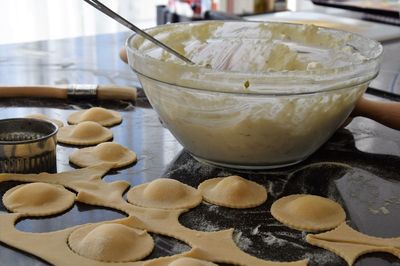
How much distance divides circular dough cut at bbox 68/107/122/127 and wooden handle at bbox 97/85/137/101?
0.31 ft

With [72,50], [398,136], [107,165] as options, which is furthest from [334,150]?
[72,50]

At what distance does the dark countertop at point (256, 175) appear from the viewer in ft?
2.30

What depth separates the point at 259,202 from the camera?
0.80 m

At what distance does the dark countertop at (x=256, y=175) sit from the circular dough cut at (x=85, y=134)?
2 cm

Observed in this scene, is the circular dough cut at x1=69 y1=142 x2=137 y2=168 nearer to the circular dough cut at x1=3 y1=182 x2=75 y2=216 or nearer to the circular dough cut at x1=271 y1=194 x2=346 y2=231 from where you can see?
the circular dough cut at x1=3 y1=182 x2=75 y2=216

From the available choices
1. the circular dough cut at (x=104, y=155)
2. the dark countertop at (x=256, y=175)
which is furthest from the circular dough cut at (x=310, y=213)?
the circular dough cut at (x=104, y=155)

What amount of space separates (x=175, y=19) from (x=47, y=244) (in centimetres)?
178

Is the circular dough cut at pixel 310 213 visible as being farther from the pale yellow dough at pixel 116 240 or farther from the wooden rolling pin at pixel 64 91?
the wooden rolling pin at pixel 64 91

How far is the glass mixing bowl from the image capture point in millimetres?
821

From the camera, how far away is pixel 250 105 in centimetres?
85

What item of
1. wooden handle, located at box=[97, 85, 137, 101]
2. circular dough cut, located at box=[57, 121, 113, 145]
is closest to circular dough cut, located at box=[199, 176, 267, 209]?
→ circular dough cut, located at box=[57, 121, 113, 145]

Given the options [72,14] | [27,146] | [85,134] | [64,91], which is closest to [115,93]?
[64,91]

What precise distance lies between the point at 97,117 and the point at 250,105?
0.34m

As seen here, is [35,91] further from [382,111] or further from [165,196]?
[382,111]
